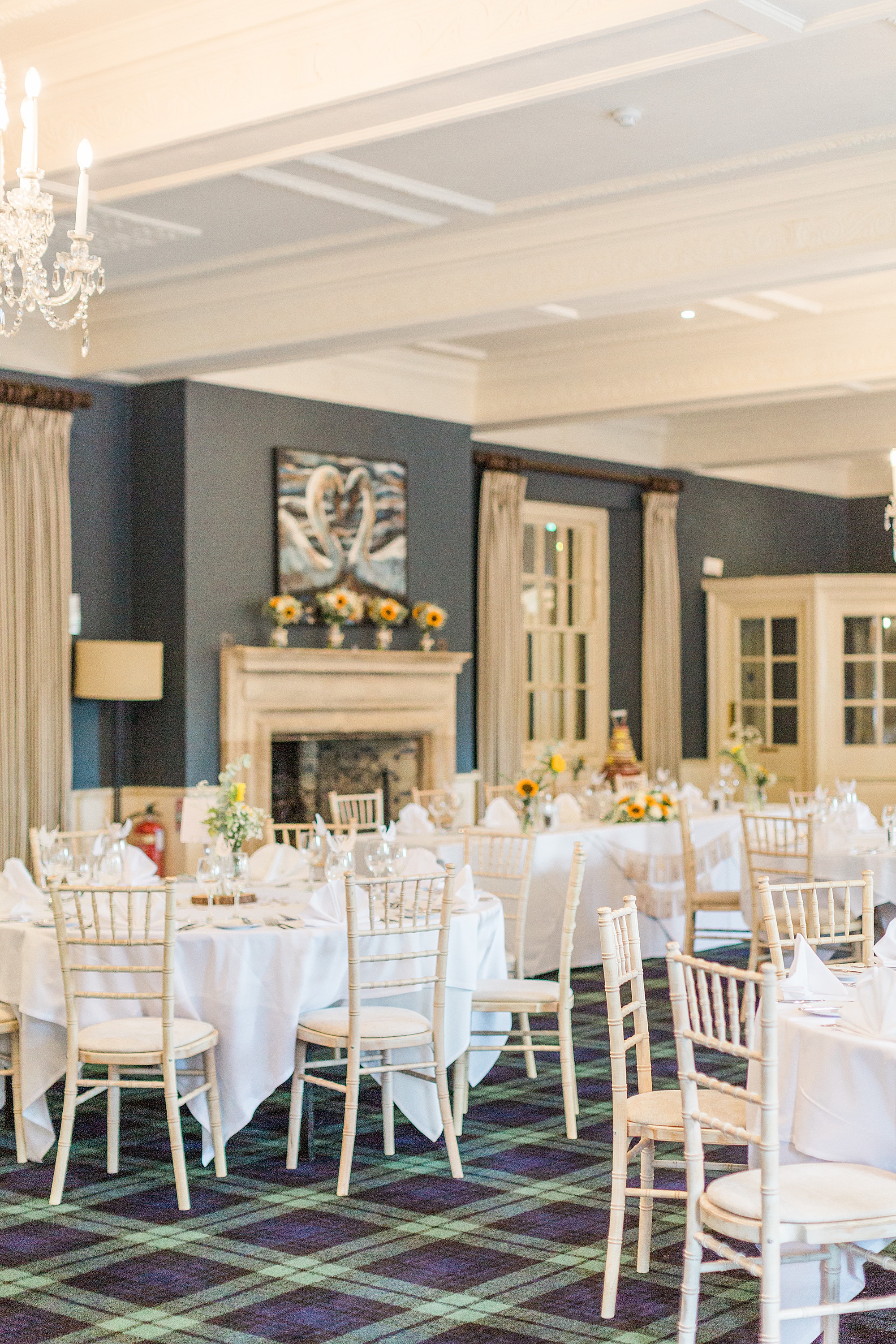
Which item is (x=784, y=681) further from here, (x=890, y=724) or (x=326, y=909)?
(x=326, y=909)

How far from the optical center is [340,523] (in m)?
11.0

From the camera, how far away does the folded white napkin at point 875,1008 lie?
3.76 meters

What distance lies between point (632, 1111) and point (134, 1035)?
1.81 m

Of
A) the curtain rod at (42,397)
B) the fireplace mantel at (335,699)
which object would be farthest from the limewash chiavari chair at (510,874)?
the curtain rod at (42,397)

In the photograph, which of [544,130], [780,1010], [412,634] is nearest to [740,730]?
[412,634]

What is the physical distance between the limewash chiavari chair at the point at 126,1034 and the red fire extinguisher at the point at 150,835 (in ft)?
14.4

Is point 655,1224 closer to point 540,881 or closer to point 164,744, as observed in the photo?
point 540,881

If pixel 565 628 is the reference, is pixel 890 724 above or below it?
below

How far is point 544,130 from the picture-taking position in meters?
6.48

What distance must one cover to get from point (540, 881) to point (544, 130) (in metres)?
4.14

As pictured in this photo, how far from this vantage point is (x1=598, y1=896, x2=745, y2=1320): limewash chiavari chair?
4145 mm

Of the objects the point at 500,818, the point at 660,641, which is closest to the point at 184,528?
the point at 500,818

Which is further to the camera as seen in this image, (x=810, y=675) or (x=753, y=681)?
(x=753, y=681)

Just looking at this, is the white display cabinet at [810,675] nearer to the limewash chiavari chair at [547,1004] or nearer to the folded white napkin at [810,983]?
the limewash chiavari chair at [547,1004]
